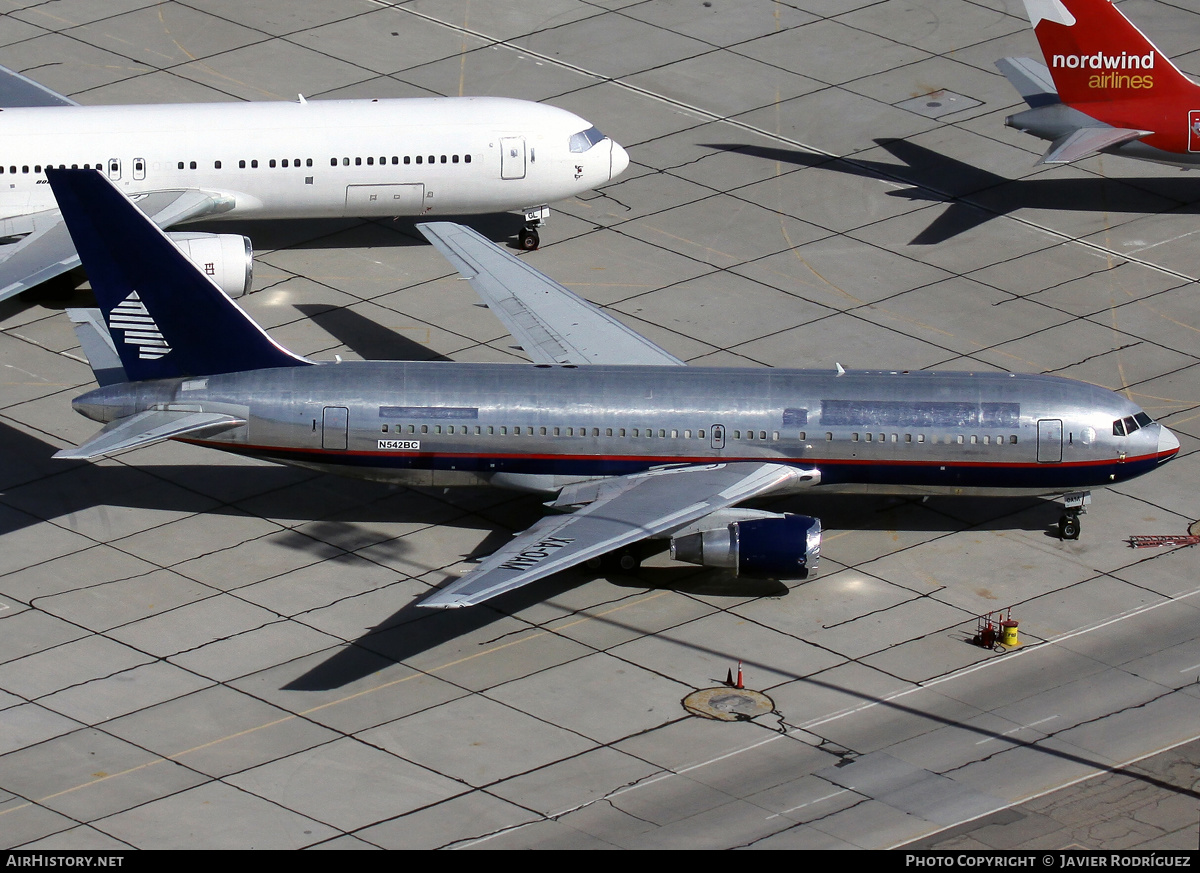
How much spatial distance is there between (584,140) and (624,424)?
17.6 m

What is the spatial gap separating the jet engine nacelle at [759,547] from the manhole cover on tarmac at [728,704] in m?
3.56

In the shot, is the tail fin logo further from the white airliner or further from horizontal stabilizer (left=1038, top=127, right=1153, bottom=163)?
horizontal stabilizer (left=1038, top=127, right=1153, bottom=163)

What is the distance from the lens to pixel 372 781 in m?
38.7

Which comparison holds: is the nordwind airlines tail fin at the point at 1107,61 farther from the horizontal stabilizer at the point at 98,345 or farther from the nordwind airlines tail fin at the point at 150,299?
the horizontal stabilizer at the point at 98,345

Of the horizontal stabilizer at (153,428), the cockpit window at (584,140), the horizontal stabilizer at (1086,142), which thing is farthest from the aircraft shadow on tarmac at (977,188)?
the horizontal stabilizer at (153,428)

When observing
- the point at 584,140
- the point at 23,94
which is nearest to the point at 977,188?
the point at 584,140

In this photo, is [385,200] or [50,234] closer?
[50,234]

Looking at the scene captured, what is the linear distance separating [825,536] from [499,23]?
3535 cm

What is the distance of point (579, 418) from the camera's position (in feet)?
152

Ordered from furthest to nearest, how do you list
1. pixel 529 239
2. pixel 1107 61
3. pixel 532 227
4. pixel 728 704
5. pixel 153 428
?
pixel 1107 61 → pixel 532 227 → pixel 529 239 → pixel 153 428 → pixel 728 704

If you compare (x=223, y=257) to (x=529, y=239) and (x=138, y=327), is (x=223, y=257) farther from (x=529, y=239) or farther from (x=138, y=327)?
(x=529, y=239)

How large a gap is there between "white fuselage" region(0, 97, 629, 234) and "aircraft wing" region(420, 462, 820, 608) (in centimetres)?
1700

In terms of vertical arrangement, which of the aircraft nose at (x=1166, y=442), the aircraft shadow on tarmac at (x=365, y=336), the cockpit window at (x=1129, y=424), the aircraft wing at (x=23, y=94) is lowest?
the aircraft nose at (x=1166, y=442)

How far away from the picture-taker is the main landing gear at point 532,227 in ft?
201
